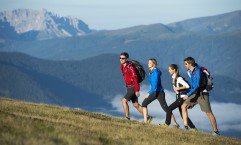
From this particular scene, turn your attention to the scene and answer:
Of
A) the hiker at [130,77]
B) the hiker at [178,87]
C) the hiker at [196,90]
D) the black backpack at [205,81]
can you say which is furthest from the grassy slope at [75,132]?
the black backpack at [205,81]

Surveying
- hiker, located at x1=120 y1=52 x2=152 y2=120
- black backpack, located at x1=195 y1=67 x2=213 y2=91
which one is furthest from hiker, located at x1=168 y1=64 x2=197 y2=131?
hiker, located at x1=120 y1=52 x2=152 y2=120

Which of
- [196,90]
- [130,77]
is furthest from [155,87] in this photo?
[196,90]

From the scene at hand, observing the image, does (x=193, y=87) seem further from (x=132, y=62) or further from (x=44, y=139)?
(x=44, y=139)

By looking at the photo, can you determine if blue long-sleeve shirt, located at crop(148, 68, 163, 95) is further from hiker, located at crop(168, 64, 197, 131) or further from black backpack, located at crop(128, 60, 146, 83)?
hiker, located at crop(168, 64, 197, 131)

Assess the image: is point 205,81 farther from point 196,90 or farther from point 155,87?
point 155,87

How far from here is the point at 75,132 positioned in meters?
13.1

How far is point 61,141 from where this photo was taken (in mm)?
11141

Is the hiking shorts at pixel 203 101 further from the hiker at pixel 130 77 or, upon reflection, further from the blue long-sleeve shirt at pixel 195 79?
the hiker at pixel 130 77

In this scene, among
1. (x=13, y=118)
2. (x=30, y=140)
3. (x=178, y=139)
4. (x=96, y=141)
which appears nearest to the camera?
(x=30, y=140)

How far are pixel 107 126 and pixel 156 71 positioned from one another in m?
3.50

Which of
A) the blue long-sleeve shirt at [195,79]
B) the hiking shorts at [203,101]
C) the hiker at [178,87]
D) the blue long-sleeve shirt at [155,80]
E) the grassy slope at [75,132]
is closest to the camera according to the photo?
the grassy slope at [75,132]

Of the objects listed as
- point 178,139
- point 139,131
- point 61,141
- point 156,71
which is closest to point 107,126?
point 139,131

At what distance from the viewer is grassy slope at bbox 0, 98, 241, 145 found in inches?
436

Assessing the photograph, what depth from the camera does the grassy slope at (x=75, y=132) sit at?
11.1m
